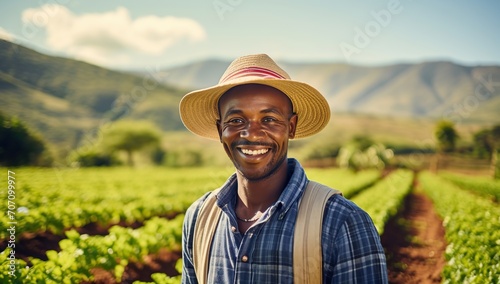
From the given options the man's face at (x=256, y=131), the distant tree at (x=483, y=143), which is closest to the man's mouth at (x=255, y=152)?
the man's face at (x=256, y=131)

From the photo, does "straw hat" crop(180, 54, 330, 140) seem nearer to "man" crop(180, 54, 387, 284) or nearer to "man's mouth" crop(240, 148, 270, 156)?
"man" crop(180, 54, 387, 284)

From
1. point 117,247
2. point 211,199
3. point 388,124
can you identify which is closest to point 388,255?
point 117,247

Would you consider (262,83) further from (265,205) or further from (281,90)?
(265,205)

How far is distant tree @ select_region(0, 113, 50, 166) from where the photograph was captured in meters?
27.6

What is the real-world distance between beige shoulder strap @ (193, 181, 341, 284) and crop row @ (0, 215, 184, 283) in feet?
8.38

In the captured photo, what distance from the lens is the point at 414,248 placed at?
8938mm

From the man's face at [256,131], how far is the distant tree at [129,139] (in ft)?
232

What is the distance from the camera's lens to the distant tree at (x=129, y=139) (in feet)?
229

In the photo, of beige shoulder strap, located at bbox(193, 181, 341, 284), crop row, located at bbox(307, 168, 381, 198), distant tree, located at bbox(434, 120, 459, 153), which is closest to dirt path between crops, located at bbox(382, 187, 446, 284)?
crop row, located at bbox(307, 168, 381, 198)

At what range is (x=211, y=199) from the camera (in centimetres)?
216

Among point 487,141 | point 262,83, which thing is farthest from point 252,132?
point 487,141

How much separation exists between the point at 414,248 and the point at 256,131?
8.56 m

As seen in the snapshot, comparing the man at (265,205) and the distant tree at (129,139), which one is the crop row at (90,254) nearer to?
the man at (265,205)

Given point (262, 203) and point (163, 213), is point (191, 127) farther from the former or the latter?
point (163, 213)
